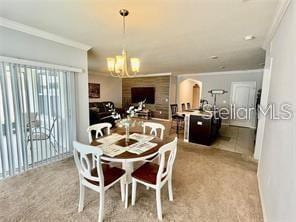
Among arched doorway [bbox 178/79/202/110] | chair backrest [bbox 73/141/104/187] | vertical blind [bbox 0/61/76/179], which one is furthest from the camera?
arched doorway [bbox 178/79/202/110]

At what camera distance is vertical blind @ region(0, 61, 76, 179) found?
7.79ft

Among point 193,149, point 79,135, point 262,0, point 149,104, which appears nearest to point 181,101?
point 149,104

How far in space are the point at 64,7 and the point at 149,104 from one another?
6942mm

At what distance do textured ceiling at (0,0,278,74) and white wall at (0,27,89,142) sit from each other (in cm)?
30

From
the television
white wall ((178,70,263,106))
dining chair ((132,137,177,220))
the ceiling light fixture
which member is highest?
the ceiling light fixture

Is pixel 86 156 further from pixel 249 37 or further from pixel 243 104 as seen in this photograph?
pixel 243 104

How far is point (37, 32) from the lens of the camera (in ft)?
8.49

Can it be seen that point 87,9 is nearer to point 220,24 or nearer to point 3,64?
point 3,64

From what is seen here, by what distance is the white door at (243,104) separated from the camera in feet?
21.5

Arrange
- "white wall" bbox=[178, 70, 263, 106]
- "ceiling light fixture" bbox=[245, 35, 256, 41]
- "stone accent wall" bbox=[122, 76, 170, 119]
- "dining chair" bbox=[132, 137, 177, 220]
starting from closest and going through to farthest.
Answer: "dining chair" bbox=[132, 137, 177, 220], "ceiling light fixture" bbox=[245, 35, 256, 41], "white wall" bbox=[178, 70, 263, 106], "stone accent wall" bbox=[122, 76, 170, 119]

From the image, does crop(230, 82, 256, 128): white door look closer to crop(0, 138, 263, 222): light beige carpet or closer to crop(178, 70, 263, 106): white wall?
crop(178, 70, 263, 106): white wall

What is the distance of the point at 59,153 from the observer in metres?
3.16

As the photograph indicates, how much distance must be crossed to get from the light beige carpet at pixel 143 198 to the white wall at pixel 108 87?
5809 millimetres

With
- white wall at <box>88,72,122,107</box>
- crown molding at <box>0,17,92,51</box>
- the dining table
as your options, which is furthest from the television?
the dining table
